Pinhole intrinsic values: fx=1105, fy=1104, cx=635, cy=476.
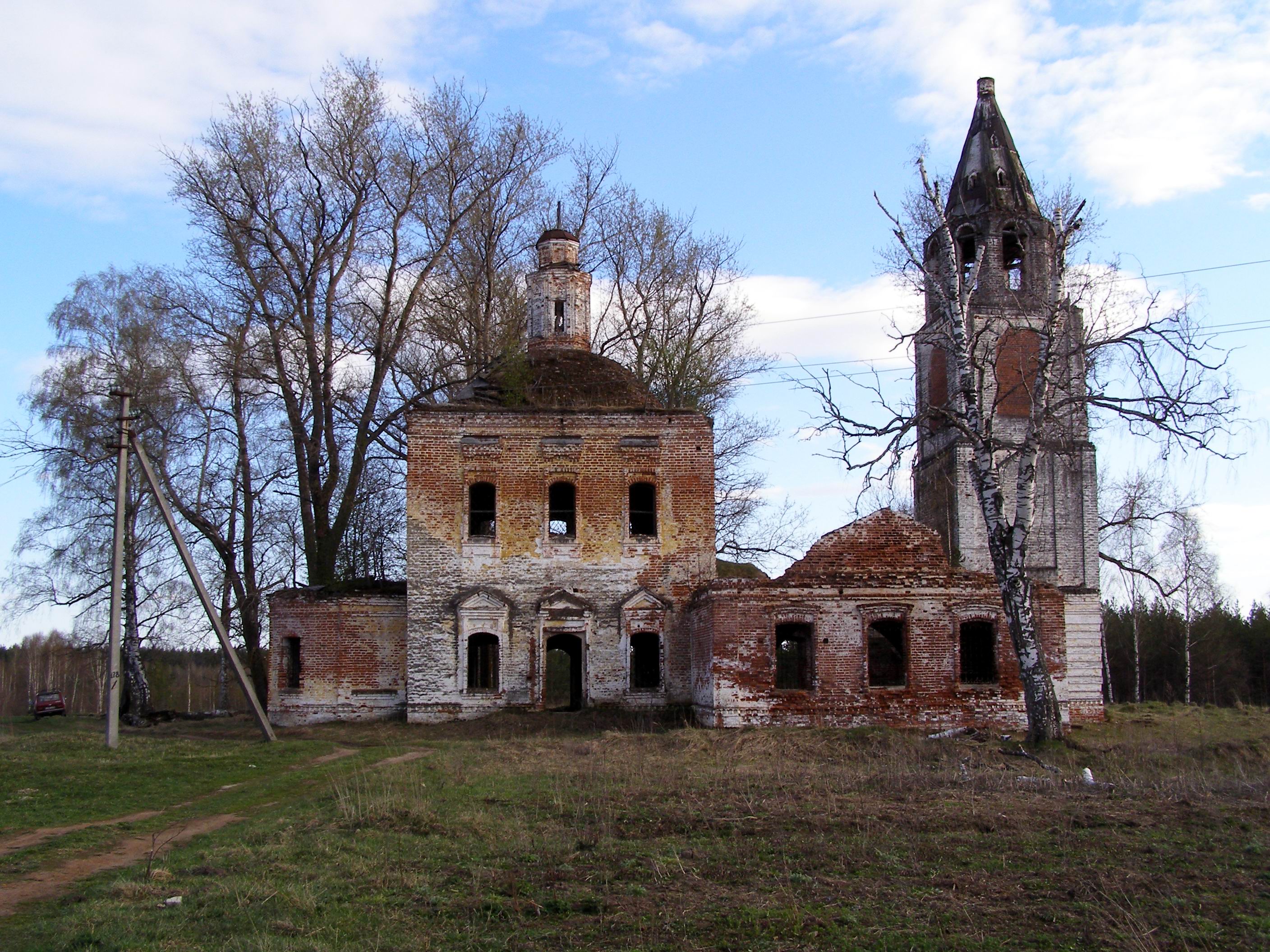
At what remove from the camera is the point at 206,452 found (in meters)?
28.8

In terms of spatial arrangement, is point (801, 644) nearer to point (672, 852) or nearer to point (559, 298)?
point (559, 298)

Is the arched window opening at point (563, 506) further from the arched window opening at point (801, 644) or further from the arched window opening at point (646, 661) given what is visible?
the arched window opening at point (801, 644)

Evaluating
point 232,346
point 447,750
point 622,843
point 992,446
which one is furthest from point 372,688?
point 622,843

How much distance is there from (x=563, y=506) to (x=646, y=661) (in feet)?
12.4

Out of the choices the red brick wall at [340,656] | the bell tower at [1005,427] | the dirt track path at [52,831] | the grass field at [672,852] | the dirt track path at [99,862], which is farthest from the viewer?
the bell tower at [1005,427]

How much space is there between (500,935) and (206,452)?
24.9 meters

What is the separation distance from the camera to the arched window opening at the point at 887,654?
20.5 m

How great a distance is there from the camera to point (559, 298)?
91.4ft

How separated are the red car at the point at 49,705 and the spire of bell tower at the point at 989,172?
1185 inches

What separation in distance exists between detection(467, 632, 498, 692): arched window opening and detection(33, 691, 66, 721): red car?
14968 mm

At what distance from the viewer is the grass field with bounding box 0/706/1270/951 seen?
6.45 metres

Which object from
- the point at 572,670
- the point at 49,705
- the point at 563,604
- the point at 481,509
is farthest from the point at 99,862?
the point at 49,705

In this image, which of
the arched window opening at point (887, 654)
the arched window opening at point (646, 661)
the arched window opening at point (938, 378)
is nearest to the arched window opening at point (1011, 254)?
the arched window opening at point (938, 378)

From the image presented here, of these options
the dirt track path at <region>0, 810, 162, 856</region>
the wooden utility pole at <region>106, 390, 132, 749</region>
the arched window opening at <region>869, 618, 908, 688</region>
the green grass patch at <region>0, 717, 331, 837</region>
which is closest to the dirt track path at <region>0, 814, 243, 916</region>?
the dirt track path at <region>0, 810, 162, 856</region>
